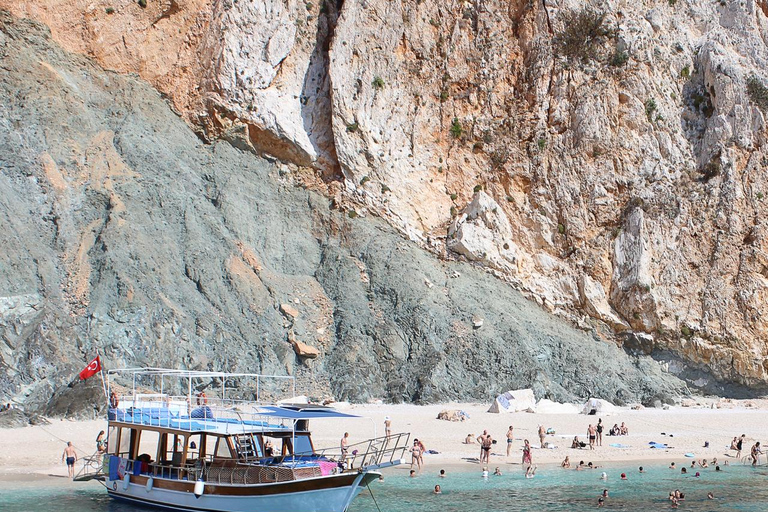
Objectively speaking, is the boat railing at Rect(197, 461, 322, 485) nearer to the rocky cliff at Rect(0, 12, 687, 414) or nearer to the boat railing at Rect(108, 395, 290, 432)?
the boat railing at Rect(108, 395, 290, 432)

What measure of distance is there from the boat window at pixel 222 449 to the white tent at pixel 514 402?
17.1 metres

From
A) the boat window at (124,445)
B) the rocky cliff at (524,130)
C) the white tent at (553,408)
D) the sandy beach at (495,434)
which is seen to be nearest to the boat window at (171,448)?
the boat window at (124,445)

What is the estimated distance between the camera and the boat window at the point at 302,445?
18.0 m

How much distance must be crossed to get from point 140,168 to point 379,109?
13.9m

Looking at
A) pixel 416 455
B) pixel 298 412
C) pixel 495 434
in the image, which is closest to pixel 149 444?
pixel 416 455

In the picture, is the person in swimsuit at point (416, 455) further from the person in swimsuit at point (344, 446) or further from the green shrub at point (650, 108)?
the green shrub at point (650, 108)

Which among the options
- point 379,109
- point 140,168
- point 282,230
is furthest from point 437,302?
point 140,168

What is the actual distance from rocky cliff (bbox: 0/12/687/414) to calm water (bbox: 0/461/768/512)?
30.5 ft

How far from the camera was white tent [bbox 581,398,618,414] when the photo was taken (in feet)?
107

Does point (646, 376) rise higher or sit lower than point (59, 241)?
lower

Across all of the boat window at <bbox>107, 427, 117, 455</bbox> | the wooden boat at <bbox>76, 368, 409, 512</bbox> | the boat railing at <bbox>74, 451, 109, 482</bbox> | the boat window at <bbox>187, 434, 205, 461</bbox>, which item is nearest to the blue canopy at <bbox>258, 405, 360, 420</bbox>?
the wooden boat at <bbox>76, 368, 409, 512</bbox>

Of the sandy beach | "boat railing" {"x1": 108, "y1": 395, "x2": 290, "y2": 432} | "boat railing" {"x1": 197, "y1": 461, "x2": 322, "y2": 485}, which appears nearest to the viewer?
"boat railing" {"x1": 197, "y1": 461, "x2": 322, "y2": 485}

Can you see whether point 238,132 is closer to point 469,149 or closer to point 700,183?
point 469,149

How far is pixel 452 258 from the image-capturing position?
4197 cm
